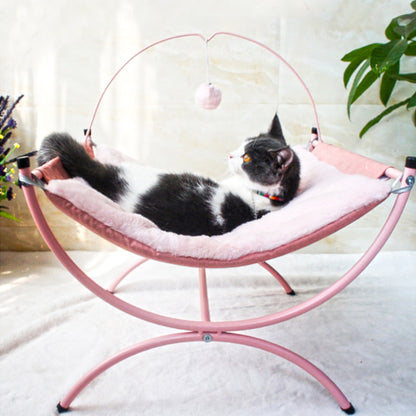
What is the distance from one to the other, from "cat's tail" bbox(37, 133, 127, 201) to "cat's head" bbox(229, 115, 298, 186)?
37 cm

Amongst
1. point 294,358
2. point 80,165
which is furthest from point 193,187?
point 294,358

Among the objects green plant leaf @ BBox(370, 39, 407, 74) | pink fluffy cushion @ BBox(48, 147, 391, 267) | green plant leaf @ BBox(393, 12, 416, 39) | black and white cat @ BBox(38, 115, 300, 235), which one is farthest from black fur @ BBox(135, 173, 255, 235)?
green plant leaf @ BBox(393, 12, 416, 39)

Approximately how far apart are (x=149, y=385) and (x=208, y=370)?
7.0 inches

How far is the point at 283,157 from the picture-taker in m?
1.13

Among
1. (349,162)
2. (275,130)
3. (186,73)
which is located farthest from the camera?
(186,73)

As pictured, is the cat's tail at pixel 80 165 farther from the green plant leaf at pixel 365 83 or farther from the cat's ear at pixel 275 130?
the green plant leaf at pixel 365 83

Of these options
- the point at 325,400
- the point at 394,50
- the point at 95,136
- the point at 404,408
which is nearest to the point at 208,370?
the point at 325,400

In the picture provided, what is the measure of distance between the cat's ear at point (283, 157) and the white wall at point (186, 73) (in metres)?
0.88

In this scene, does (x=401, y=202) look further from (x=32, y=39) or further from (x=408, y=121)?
(x=32, y=39)

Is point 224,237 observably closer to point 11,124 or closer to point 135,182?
point 135,182

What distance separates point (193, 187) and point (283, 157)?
0.27 meters

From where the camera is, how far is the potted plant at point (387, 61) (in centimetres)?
130

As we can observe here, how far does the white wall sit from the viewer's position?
1.86m

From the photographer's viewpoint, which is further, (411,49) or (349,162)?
(411,49)
